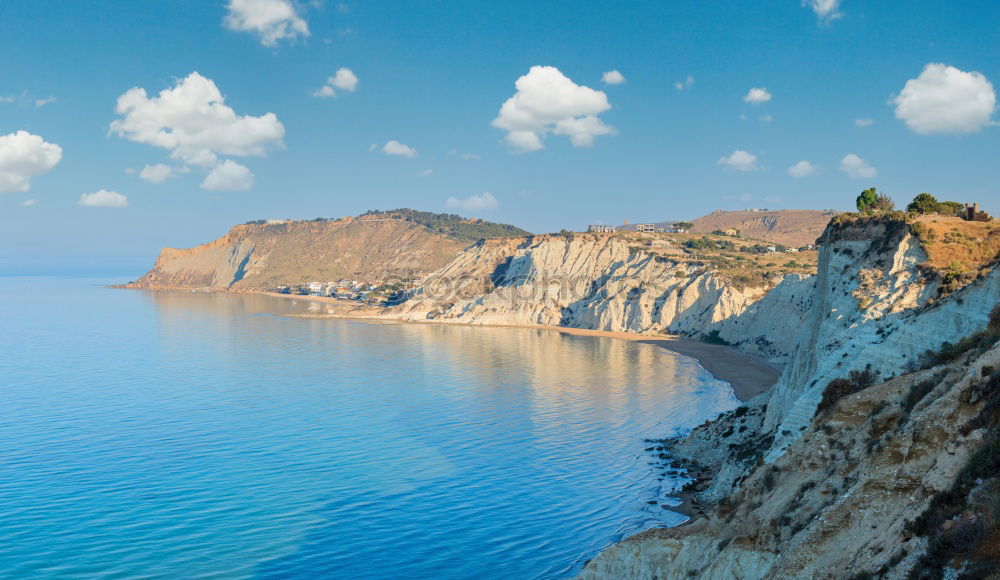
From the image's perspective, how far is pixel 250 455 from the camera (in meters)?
39.8

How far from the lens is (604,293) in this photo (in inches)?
4611

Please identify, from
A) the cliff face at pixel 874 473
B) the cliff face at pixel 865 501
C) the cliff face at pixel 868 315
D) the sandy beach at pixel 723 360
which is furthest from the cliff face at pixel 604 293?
the cliff face at pixel 865 501

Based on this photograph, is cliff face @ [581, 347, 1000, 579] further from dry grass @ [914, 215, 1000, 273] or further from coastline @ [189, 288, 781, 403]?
coastline @ [189, 288, 781, 403]

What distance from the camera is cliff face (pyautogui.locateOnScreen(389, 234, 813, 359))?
→ 85000 millimetres

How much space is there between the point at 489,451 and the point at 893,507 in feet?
99.8

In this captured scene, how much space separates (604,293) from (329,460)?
8323 centimetres

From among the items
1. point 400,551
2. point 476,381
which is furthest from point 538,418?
point 400,551

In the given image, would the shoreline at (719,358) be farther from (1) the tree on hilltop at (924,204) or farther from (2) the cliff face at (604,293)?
(1) the tree on hilltop at (924,204)

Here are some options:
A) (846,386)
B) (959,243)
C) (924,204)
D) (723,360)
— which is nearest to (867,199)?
(924,204)

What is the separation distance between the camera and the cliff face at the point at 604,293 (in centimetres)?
8500

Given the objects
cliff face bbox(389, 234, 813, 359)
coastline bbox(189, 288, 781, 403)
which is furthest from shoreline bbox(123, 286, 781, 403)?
cliff face bbox(389, 234, 813, 359)

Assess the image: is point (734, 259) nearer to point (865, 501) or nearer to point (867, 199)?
point (867, 199)

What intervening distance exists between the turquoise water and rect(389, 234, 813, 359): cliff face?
14685 millimetres

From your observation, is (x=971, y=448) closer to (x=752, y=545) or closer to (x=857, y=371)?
(x=752, y=545)
